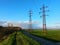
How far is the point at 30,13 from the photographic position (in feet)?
234

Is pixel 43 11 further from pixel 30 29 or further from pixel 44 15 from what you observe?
pixel 30 29

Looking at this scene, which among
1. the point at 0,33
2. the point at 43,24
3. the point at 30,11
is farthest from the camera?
the point at 30,11

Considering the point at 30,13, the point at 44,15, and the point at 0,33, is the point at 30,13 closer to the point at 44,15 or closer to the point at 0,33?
the point at 44,15

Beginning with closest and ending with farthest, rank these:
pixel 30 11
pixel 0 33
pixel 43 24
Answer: pixel 0 33, pixel 43 24, pixel 30 11

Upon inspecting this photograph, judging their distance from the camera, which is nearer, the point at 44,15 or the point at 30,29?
the point at 44,15

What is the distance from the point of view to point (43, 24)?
52.6m

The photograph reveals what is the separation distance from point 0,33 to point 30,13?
32147mm

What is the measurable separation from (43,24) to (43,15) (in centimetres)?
317

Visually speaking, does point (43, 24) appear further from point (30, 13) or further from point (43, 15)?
point (30, 13)

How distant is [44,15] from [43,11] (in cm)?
127

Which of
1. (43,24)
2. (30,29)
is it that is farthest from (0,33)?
(30,29)

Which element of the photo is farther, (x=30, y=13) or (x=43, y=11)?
(x=30, y=13)

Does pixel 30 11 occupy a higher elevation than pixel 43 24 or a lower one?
→ higher

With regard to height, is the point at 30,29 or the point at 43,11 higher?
the point at 43,11
